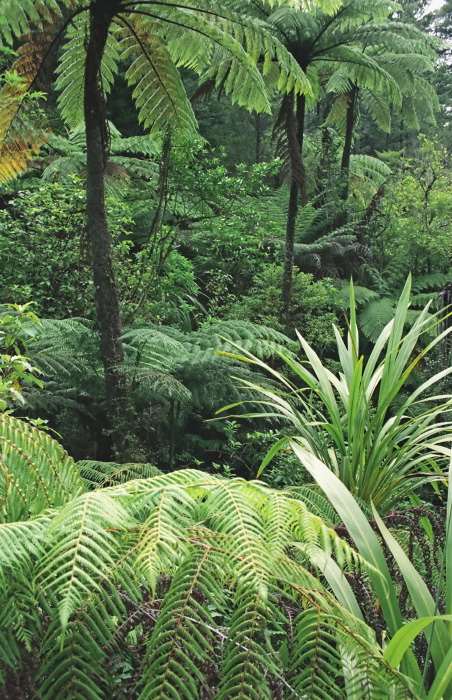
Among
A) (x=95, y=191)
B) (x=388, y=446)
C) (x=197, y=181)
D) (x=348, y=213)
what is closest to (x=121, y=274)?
(x=197, y=181)

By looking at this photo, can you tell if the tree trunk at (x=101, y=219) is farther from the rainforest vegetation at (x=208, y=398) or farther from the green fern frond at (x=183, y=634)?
the green fern frond at (x=183, y=634)

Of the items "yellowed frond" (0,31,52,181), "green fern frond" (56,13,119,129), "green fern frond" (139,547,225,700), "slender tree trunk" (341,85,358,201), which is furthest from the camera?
"slender tree trunk" (341,85,358,201)

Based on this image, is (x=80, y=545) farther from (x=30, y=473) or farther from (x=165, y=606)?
(x=30, y=473)

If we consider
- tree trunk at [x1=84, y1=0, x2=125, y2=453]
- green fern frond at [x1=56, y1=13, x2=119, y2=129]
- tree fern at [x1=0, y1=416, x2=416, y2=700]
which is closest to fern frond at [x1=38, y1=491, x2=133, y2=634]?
tree fern at [x1=0, y1=416, x2=416, y2=700]

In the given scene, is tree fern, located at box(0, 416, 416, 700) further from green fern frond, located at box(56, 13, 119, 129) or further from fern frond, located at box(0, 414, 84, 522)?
green fern frond, located at box(56, 13, 119, 129)

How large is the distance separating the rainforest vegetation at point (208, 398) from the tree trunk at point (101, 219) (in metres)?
0.02

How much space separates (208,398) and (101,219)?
56.1 inches

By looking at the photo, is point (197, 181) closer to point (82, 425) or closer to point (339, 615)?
point (82, 425)

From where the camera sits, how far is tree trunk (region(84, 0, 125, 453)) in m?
3.08

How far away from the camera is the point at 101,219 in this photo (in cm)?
323

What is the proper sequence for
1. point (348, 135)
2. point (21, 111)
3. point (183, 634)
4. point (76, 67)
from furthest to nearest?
1. point (348, 135)
2. point (76, 67)
3. point (21, 111)
4. point (183, 634)

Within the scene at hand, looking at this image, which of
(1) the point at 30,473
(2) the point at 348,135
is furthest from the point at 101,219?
(2) the point at 348,135

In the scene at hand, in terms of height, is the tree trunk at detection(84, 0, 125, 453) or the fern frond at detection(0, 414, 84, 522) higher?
the tree trunk at detection(84, 0, 125, 453)

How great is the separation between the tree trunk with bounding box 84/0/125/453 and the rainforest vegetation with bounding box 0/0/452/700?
0.06 ft
